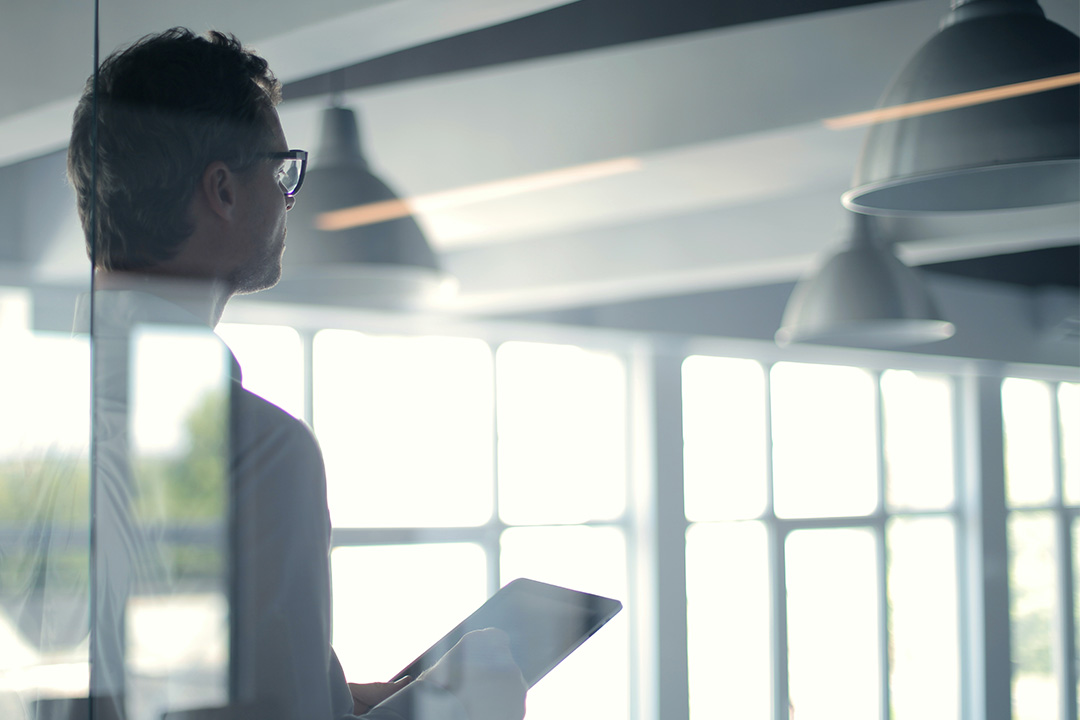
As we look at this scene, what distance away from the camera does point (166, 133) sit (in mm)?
909

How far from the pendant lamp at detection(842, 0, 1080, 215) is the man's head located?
566 mm

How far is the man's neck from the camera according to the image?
34.7 inches

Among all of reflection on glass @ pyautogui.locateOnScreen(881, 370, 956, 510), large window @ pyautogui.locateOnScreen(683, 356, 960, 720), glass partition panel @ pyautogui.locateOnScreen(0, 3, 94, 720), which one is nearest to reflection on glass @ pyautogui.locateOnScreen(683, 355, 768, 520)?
large window @ pyautogui.locateOnScreen(683, 356, 960, 720)

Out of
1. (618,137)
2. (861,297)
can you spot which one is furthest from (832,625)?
(618,137)

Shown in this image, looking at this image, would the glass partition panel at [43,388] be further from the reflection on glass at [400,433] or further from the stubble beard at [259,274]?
the reflection on glass at [400,433]

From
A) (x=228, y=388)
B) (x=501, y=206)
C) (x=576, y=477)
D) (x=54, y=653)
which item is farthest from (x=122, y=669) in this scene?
(x=501, y=206)

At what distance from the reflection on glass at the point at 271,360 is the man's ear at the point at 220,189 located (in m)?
0.12

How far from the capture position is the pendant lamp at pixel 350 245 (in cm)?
90

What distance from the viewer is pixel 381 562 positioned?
838 millimetres

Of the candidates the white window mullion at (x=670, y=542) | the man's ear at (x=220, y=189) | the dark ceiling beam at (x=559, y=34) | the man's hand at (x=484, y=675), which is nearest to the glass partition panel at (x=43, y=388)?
the man's ear at (x=220, y=189)

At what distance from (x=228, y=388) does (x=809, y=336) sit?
1.75 feet

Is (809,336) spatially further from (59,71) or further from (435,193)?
(59,71)

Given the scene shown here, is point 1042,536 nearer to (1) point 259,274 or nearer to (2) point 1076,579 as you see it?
(2) point 1076,579

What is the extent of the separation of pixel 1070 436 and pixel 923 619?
0.21m
